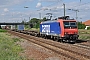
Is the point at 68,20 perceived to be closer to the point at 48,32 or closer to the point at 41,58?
the point at 48,32

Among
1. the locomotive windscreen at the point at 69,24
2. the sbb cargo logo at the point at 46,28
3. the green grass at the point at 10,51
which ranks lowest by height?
the green grass at the point at 10,51

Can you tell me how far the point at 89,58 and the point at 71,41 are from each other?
1449 centimetres

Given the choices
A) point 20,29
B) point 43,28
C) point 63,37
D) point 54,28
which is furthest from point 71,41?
point 20,29

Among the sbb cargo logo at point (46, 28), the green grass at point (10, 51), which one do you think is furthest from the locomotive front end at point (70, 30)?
the sbb cargo logo at point (46, 28)

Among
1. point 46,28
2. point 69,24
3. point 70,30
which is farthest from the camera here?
point 46,28

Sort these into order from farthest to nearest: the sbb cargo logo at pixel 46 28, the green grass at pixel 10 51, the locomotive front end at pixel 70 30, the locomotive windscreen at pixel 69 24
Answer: the sbb cargo logo at pixel 46 28
the locomotive windscreen at pixel 69 24
the locomotive front end at pixel 70 30
the green grass at pixel 10 51

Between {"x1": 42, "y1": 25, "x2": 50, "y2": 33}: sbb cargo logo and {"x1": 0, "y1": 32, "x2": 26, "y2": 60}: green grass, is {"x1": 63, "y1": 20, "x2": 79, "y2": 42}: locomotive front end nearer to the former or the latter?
{"x1": 0, "y1": 32, "x2": 26, "y2": 60}: green grass

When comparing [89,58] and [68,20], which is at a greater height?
[68,20]

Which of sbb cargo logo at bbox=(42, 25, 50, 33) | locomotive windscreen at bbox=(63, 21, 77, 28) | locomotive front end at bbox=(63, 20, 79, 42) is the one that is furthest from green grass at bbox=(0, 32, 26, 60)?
sbb cargo logo at bbox=(42, 25, 50, 33)

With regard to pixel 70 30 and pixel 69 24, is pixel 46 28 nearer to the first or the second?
pixel 69 24

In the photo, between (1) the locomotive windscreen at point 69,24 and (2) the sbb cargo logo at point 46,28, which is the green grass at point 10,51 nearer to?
(1) the locomotive windscreen at point 69,24

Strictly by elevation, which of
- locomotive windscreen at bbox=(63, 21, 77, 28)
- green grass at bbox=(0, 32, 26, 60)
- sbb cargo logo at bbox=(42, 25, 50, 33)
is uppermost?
locomotive windscreen at bbox=(63, 21, 77, 28)

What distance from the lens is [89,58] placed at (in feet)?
54.4

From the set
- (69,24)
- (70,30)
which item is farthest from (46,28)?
(70,30)
